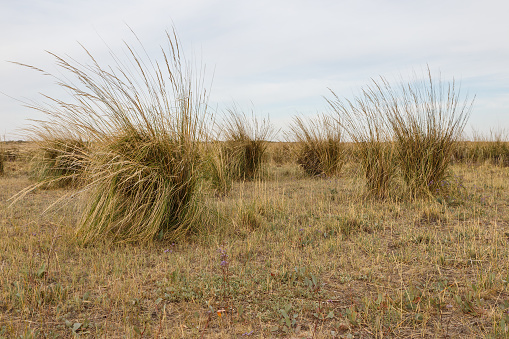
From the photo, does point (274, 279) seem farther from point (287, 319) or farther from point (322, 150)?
point (322, 150)

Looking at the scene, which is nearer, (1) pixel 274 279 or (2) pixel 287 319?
(2) pixel 287 319

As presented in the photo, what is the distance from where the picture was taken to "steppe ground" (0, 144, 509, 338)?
1.98m

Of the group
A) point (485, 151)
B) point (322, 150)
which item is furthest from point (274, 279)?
point (485, 151)

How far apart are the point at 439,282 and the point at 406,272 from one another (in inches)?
9.3

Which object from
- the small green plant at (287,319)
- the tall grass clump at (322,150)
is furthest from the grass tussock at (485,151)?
the small green plant at (287,319)

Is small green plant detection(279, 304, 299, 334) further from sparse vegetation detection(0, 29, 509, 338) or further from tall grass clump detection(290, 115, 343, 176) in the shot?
tall grass clump detection(290, 115, 343, 176)

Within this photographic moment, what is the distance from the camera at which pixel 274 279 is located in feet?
8.43

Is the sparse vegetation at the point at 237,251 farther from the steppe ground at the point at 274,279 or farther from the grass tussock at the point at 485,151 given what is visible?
the grass tussock at the point at 485,151

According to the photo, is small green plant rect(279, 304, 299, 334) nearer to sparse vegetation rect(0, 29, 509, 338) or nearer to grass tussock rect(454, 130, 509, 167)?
sparse vegetation rect(0, 29, 509, 338)

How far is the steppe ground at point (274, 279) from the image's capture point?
198 centimetres

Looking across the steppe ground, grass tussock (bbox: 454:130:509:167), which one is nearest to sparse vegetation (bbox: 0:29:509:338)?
the steppe ground

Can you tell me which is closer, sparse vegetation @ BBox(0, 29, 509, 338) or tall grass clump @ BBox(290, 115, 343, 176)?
sparse vegetation @ BBox(0, 29, 509, 338)

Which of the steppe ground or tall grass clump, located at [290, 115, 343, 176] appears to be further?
tall grass clump, located at [290, 115, 343, 176]

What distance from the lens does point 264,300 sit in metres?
2.28
